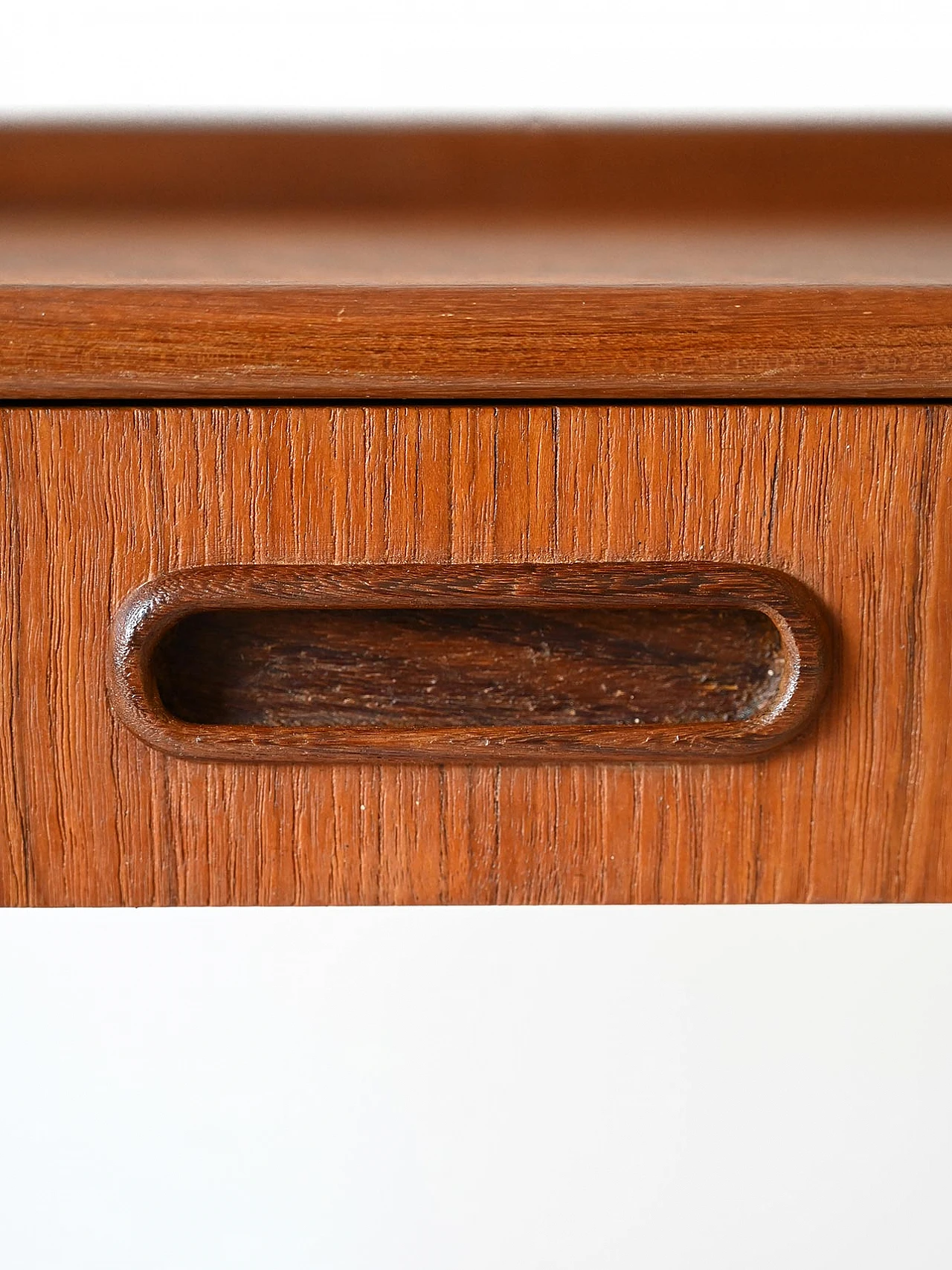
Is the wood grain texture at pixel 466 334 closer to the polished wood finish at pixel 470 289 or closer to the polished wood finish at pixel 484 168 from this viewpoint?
the polished wood finish at pixel 470 289

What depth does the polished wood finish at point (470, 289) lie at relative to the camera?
199mm

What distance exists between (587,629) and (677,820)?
41 mm

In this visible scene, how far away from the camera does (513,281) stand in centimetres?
21

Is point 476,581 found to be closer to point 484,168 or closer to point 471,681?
point 471,681

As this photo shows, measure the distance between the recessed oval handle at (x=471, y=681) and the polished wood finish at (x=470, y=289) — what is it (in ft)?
0.14

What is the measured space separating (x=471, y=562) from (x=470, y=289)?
0.16 ft

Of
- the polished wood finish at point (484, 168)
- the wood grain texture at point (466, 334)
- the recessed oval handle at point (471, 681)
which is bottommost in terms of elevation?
the recessed oval handle at point (471, 681)

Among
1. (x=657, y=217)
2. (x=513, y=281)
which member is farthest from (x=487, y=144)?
(x=513, y=281)

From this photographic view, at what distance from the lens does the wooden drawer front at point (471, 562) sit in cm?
21

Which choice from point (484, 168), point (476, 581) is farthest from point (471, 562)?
point (484, 168)

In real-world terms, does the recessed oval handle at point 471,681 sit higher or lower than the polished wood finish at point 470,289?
lower

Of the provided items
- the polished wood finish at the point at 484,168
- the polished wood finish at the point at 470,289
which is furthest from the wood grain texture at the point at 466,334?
the polished wood finish at the point at 484,168

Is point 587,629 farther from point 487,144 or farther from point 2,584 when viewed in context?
point 487,144

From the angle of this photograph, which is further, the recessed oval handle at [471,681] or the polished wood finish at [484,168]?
the polished wood finish at [484,168]
